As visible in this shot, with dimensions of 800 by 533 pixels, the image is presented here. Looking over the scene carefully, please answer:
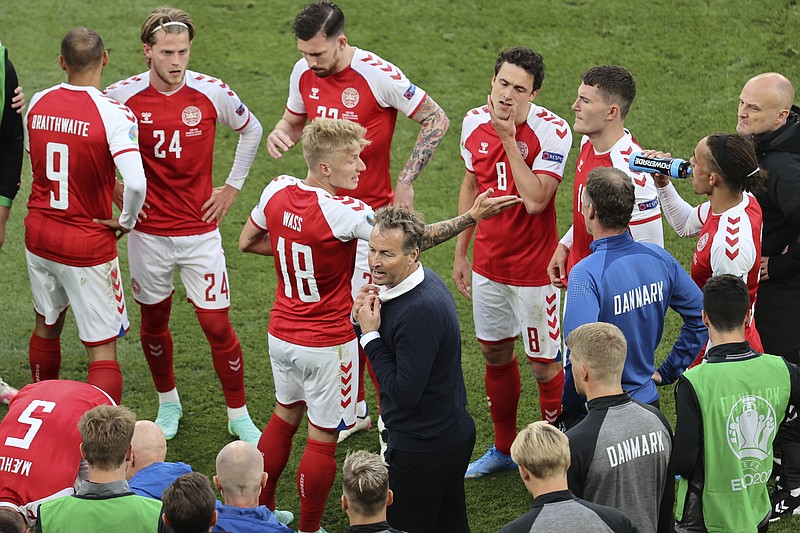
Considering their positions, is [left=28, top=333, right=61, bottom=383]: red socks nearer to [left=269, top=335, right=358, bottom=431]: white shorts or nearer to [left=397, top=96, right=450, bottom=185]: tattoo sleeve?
[left=269, top=335, right=358, bottom=431]: white shorts

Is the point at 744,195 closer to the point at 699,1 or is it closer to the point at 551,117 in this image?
the point at 551,117

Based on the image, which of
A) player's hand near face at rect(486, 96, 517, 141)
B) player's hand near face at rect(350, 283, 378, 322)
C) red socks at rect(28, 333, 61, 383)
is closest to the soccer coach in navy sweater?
player's hand near face at rect(350, 283, 378, 322)

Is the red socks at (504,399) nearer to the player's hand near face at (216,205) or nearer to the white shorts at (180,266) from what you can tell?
the white shorts at (180,266)

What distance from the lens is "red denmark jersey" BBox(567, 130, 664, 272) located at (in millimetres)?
4781

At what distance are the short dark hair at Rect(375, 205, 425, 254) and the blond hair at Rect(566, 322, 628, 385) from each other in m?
0.79

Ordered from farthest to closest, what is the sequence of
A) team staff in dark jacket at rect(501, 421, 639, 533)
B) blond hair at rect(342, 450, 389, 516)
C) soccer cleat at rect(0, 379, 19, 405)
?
1. soccer cleat at rect(0, 379, 19, 405)
2. blond hair at rect(342, 450, 389, 516)
3. team staff in dark jacket at rect(501, 421, 639, 533)

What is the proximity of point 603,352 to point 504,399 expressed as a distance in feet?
6.45

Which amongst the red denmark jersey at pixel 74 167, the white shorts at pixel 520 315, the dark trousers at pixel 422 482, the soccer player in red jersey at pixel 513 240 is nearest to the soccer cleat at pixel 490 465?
the soccer player in red jersey at pixel 513 240

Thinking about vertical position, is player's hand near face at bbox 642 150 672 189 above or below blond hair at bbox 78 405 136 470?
above

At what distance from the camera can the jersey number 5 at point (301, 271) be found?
4.59m

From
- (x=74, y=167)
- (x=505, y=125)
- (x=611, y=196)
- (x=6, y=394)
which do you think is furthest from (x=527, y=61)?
(x=6, y=394)

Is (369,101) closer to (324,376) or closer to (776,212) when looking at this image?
(324,376)

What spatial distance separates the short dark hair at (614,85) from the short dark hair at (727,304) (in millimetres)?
1339

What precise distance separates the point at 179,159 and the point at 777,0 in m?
6.99
